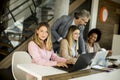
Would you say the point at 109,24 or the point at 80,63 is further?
the point at 109,24

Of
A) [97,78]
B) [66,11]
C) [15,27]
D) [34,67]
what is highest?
[66,11]

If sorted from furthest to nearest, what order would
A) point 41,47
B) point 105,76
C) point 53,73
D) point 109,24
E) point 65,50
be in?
point 109,24 → point 65,50 → point 41,47 → point 105,76 → point 53,73

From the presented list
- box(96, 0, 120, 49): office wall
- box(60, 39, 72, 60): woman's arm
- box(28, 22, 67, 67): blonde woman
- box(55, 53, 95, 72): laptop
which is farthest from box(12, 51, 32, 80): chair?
box(96, 0, 120, 49): office wall

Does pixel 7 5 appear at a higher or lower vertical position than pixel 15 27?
higher

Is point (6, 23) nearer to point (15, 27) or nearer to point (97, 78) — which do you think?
point (15, 27)

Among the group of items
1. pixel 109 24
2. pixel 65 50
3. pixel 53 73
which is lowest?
pixel 53 73

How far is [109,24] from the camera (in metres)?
6.61

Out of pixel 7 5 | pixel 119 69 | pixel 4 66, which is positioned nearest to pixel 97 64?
pixel 119 69

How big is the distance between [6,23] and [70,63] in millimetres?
2635

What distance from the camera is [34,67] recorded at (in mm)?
1761

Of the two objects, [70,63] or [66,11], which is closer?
[70,63]

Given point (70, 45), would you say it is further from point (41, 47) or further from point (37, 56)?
point (37, 56)

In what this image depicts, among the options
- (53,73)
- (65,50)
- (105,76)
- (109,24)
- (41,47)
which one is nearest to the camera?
(53,73)

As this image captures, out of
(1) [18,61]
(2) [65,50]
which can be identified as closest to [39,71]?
(1) [18,61]
